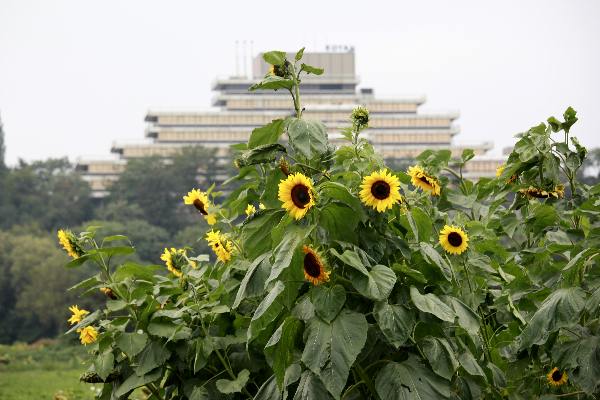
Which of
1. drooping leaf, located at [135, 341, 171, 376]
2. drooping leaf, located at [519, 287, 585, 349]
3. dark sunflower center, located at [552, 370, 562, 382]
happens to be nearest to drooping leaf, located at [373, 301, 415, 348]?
drooping leaf, located at [519, 287, 585, 349]

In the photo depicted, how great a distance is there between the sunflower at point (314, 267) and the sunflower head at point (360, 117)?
0.47 m

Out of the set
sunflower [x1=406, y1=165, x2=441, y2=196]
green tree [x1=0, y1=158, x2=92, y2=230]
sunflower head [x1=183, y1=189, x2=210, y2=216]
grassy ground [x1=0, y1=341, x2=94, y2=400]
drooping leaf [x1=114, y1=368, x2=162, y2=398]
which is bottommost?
green tree [x1=0, y1=158, x2=92, y2=230]

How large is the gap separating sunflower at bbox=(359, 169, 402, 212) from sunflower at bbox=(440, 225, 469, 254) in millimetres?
556

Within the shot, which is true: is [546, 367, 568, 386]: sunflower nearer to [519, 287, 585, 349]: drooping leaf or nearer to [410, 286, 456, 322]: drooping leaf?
[519, 287, 585, 349]: drooping leaf

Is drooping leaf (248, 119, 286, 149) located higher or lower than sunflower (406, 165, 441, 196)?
higher

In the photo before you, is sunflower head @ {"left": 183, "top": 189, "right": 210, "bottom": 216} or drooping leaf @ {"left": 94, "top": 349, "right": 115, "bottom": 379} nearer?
drooping leaf @ {"left": 94, "top": 349, "right": 115, "bottom": 379}

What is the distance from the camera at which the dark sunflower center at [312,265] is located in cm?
271

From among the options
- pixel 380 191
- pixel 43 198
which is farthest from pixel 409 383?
pixel 43 198

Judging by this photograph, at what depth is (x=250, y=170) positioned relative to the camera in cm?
343

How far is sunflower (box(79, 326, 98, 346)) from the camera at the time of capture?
3711mm

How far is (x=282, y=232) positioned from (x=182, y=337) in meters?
0.85

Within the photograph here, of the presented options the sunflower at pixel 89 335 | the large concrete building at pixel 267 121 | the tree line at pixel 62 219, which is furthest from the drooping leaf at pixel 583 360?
the large concrete building at pixel 267 121

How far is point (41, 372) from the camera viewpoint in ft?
68.4

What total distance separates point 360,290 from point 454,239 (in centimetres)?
67
